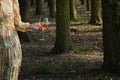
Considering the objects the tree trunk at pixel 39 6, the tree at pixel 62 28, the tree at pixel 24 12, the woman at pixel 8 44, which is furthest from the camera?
the tree trunk at pixel 39 6

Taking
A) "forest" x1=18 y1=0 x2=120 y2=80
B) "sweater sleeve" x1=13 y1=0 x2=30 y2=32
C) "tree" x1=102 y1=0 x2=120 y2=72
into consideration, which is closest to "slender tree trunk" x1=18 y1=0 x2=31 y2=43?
"forest" x1=18 y1=0 x2=120 y2=80

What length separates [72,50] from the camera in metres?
14.4

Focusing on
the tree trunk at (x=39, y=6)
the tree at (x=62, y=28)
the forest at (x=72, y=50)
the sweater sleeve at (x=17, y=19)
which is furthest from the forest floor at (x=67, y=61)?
the tree trunk at (x=39, y=6)

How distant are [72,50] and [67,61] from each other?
75.7 inches

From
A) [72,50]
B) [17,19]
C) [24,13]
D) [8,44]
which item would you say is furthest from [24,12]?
[8,44]

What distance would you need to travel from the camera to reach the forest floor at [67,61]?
10211 millimetres

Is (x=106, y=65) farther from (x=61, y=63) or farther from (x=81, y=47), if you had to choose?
(x=81, y=47)

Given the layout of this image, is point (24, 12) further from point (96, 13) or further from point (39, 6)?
point (39, 6)

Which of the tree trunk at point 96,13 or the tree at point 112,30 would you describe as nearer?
the tree at point 112,30

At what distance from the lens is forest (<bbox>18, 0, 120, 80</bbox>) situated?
9.87 metres

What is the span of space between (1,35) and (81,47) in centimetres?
1073

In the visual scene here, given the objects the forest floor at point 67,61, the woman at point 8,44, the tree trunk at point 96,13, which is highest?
the woman at point 8,44

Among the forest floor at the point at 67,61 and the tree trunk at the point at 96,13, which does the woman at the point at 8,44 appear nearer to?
the forest floor at the point at 67,61

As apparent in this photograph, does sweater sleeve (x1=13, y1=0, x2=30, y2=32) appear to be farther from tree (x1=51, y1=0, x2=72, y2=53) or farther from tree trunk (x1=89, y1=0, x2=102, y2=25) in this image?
tree trunk (x1=89, y1=0, x2=102, y2=25)
